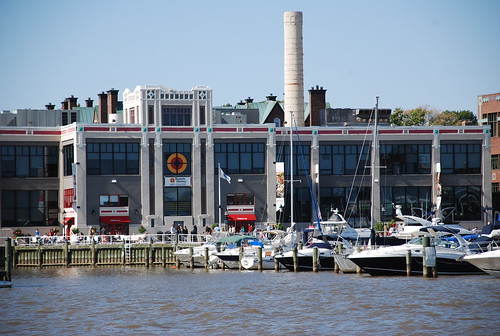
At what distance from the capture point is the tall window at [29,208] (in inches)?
4245

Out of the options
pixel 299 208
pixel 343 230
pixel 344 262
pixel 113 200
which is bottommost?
pixel 344 262

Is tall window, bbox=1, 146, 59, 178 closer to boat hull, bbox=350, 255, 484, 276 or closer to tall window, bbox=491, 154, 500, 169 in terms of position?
tall window, bbox=491, 154, 500, 169

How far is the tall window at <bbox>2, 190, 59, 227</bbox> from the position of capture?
354 feet

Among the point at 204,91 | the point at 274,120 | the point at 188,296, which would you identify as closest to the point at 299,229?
the point at 204,91

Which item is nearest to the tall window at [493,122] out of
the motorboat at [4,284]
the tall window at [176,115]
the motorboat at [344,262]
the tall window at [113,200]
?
the tall window at [176,115]

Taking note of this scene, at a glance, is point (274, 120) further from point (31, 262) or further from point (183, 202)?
point (31, 262)

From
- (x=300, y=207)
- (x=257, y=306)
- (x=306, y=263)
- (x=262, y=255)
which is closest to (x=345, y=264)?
(x=306, y=263)

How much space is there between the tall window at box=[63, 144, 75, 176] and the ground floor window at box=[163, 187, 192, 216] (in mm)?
9270

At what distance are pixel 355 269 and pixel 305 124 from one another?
204ft

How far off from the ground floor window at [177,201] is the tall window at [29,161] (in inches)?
450

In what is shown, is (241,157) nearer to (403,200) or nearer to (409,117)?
(403,200)

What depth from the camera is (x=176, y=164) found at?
109 metres

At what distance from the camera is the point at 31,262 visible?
90.2 metres

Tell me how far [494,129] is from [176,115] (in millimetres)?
35185
